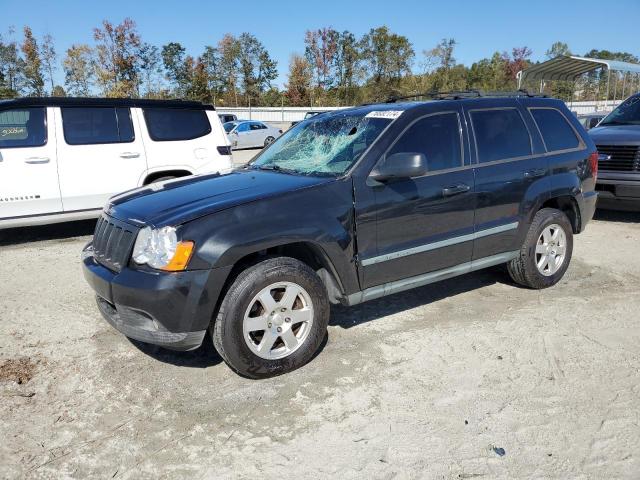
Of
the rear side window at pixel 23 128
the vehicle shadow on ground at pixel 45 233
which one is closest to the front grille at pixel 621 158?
the vehicle shadow on ground at pixel 45 233

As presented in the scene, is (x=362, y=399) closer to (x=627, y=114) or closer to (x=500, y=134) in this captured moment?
Answer: (x=500, y=134)

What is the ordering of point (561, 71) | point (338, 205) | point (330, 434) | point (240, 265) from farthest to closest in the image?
point (561, 71), point (338, 205), point (240, 265), point (330, 434)

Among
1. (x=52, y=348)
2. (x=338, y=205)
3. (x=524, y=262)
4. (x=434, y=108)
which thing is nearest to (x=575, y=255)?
(x=524, y=262)

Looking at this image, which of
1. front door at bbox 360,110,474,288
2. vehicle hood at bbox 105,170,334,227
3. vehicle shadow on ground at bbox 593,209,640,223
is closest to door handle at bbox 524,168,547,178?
front door at bbox 360,110,474,288

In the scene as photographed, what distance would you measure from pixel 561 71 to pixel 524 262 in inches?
748

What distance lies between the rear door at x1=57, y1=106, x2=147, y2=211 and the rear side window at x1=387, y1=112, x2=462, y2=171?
4.46m

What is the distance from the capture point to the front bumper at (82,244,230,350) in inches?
122

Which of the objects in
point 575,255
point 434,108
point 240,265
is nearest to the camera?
point 240,265

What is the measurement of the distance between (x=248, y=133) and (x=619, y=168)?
19056 mm

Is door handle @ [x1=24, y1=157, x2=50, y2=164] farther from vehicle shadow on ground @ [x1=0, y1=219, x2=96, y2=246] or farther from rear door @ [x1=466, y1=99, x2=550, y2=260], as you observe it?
rear door @ [x1=466, y1=99, x2=550, y2=260]

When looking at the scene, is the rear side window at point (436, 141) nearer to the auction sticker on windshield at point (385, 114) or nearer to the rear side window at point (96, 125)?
the auction sticker on windshield at point (385, 114)

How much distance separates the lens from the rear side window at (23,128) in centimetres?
651

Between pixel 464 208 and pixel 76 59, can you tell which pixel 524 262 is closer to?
pixel 464 208

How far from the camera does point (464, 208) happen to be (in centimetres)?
425
